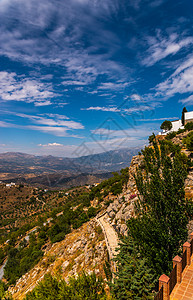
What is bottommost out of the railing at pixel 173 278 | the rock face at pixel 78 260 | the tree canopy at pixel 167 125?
the rock face at pixel 78 260

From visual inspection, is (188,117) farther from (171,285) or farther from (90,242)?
(171,285)

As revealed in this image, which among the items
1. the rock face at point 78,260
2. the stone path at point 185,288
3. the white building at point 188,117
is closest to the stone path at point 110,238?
the rock face at point 78,260

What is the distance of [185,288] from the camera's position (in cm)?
622

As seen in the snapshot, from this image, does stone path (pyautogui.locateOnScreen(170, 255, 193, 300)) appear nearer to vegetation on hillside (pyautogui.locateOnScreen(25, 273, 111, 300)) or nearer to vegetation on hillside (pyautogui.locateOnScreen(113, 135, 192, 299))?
vegetation on hillside (pyautogui.locateOnScreen(113, 135, 192, 299))

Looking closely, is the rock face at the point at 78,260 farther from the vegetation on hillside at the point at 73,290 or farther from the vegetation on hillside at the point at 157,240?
the vegetation on hillside at the point at 157,240

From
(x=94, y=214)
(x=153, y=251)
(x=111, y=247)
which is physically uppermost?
(x=153, y=251)

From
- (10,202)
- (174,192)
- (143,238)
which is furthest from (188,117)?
(10,202)

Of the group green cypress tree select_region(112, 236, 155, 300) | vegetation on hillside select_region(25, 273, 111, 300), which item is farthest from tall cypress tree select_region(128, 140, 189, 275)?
vegetation on hillside select_region(25, 273, 111, 300)

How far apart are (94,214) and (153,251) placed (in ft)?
70.7

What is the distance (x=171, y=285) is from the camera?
20.2 ft

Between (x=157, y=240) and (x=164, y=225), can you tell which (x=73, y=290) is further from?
(x=164, y=225)

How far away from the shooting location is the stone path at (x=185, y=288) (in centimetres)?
589

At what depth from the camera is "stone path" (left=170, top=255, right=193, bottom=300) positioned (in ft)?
19.3

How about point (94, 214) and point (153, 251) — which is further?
point (94, 214)
